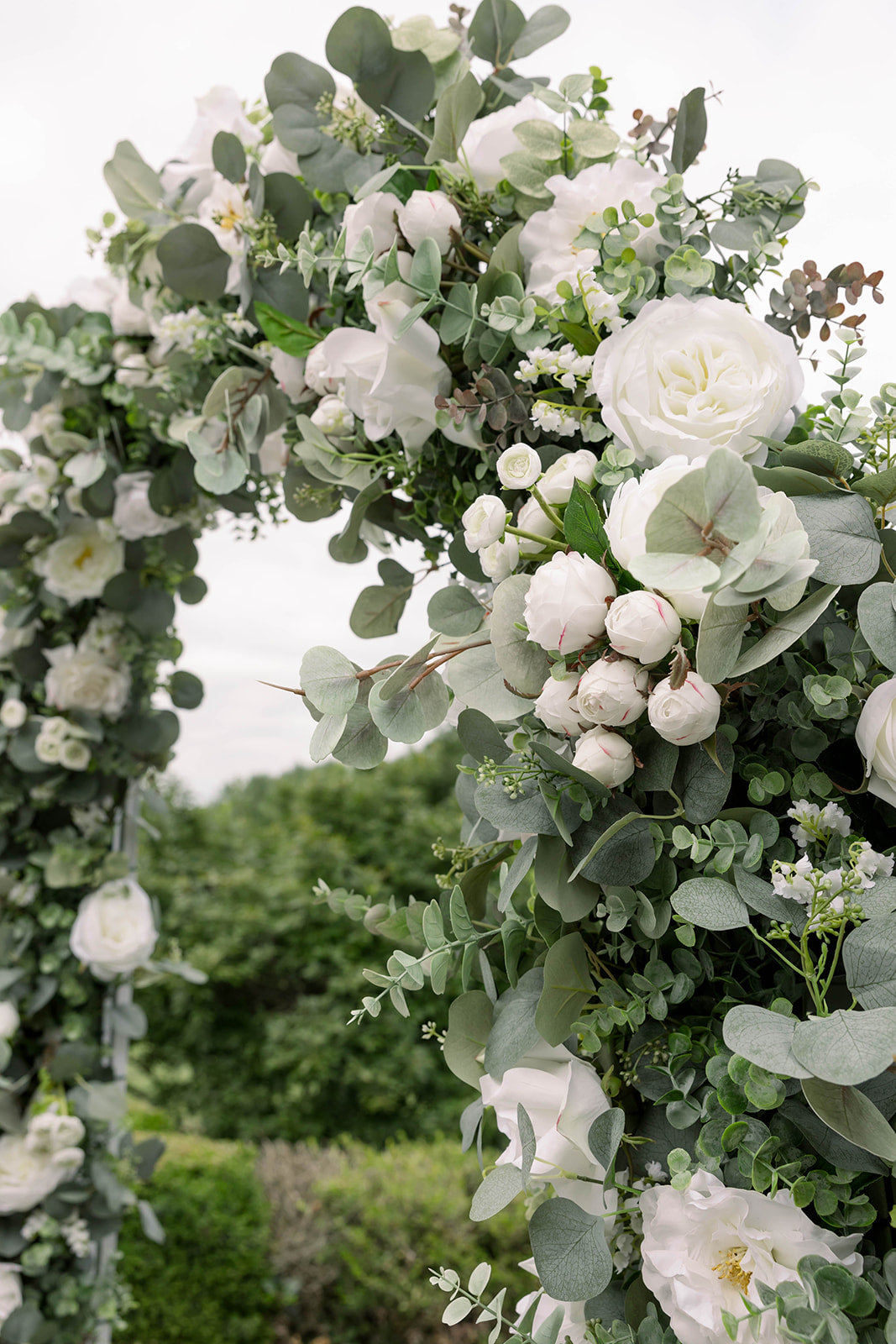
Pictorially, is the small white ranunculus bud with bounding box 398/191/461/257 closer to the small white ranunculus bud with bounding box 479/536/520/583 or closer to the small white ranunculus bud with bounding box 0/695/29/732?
the small white ranunculus bud with bounding box 479/536/520/583

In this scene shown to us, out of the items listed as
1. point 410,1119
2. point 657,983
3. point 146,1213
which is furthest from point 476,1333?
point 657,983

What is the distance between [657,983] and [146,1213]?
60.7 inches

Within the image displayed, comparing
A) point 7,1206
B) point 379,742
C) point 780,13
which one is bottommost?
point 7,1206

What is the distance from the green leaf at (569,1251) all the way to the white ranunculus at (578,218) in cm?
73

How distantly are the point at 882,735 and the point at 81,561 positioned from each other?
4.88 feet

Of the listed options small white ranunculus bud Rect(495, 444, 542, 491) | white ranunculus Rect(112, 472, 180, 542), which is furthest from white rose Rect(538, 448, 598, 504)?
white ranunculus Rect(112, 472, 180, 542)

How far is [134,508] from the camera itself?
1.59 m

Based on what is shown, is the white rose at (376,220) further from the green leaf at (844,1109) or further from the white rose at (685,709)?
the green leaf at (844,1109)

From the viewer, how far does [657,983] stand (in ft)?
2.17

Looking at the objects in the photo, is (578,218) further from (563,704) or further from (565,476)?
(563,704)

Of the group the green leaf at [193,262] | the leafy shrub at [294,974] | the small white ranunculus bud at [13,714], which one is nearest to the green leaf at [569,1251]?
the green leaf at [193,262]

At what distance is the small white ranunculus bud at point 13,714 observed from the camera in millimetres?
1705

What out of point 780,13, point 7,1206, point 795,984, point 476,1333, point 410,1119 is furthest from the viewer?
point 410,1119

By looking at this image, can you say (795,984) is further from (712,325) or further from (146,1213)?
(146,1213)
